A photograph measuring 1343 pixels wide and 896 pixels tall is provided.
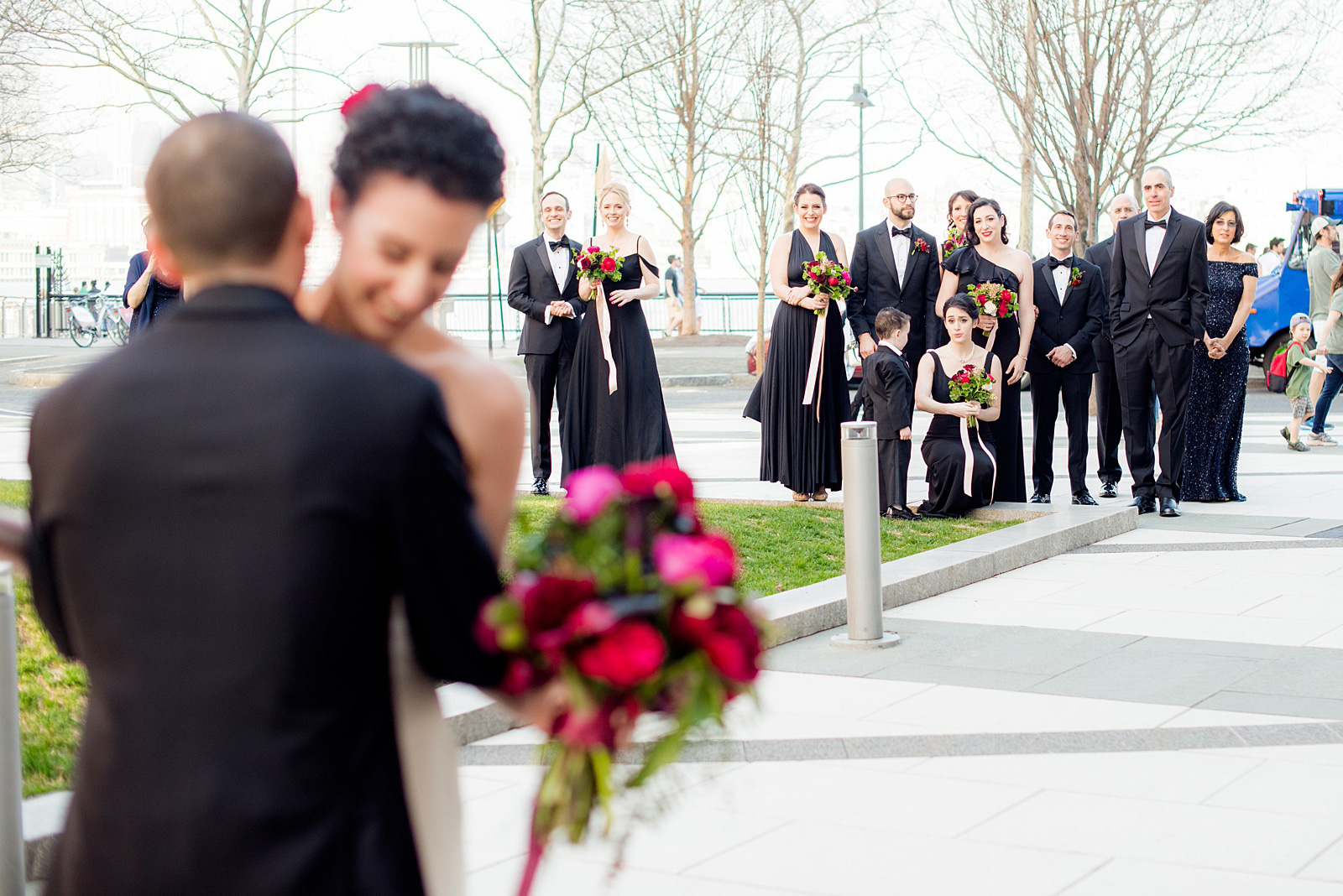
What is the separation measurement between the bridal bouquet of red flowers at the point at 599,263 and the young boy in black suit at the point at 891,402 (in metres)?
1.83

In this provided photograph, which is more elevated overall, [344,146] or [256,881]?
[344,146]

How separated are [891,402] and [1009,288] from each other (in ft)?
4.68

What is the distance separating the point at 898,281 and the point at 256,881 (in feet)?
32.0

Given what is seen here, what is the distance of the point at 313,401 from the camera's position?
1.68 meters

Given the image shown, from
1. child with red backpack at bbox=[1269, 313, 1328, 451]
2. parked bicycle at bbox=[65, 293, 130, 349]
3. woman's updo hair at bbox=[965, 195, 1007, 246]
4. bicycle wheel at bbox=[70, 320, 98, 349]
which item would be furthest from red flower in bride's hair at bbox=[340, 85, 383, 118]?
bicycle wheel at bbox=[70, 320, 98, 349]

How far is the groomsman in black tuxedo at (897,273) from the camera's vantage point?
1096 cm

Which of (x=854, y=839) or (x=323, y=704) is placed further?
(x=854, y=839)

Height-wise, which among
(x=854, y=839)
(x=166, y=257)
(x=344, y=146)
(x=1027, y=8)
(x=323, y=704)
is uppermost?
(x=1027, y=8)

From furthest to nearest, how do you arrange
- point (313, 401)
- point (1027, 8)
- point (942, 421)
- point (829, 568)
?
point (1027, 8), point (942, 421), point (829, 568), point (313, 401)

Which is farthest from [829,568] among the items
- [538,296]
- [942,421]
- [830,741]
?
[538,296]

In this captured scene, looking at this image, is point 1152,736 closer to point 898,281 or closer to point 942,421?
point 942,421

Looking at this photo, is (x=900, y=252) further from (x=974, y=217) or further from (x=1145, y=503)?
(x=1145, y=503)

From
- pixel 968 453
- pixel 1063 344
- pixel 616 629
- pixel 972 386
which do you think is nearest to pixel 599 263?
pixel 972 386

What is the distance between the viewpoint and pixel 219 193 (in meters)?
1.83
